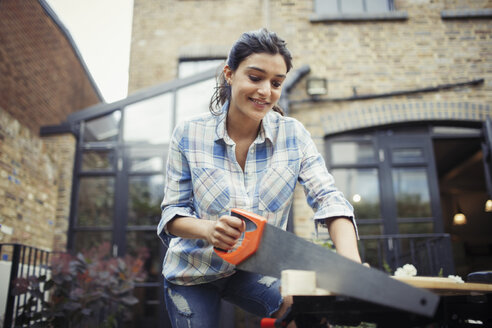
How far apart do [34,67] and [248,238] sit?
7500mm

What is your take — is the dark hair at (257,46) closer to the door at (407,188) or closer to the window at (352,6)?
the door at (407,188)

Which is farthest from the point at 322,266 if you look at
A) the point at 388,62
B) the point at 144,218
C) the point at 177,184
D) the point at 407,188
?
the point at 388,62

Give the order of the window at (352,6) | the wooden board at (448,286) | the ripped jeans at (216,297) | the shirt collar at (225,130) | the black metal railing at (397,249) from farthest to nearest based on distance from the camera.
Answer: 1. the window at (352,6)
2. the black metal railing at (397,249)
3. the shirt collar at (225,130)
4. the ripped jeans at (216,297)
5. the wooden board at (448,286)

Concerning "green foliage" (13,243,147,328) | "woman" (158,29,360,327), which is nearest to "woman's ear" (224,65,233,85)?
"woman" (158,29,360,327)

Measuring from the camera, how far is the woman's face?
1658mm

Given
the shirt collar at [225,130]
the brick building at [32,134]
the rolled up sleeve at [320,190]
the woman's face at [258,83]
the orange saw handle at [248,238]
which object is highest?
the brick building at [32,134]

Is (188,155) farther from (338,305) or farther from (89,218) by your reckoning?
(89,218)

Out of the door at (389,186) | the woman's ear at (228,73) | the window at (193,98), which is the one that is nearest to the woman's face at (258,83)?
the woman's ear at (228,73)

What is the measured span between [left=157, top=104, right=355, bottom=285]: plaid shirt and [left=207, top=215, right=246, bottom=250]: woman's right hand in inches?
12.2

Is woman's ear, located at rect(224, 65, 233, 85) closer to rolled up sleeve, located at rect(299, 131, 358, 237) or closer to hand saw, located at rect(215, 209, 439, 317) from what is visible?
rolled up sleeve, located at rect(299, 131, 358, 237)

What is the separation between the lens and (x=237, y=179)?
1.77 metres

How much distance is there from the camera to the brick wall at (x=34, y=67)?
6.49 metres

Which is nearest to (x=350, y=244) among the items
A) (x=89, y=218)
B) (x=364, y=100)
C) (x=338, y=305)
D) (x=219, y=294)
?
(x=338, y=305)

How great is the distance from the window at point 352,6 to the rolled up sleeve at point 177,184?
6.37 metres
